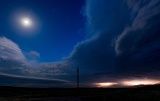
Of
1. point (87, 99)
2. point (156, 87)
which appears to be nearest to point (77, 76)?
point (156, 87)

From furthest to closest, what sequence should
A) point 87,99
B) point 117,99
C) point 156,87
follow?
point 156,87, point 87,99, point 117,99

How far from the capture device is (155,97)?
29719 mm

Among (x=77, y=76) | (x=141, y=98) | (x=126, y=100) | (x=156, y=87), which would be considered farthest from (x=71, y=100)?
(x=156, y=87)

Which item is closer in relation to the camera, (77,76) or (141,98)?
(141,98)

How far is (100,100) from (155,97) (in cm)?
772

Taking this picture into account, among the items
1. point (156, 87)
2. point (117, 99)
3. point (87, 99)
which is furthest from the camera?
point (156, 87)

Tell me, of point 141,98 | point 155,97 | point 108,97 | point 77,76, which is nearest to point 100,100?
point 108,97

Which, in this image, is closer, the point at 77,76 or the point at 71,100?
the point at 71,100

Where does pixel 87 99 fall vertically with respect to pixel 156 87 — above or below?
below

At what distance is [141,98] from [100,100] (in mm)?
5715

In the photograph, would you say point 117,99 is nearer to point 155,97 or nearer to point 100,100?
point 100,100

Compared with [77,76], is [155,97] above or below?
below

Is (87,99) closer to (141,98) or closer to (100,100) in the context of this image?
(100,100)

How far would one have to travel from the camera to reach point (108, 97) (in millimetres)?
29953
